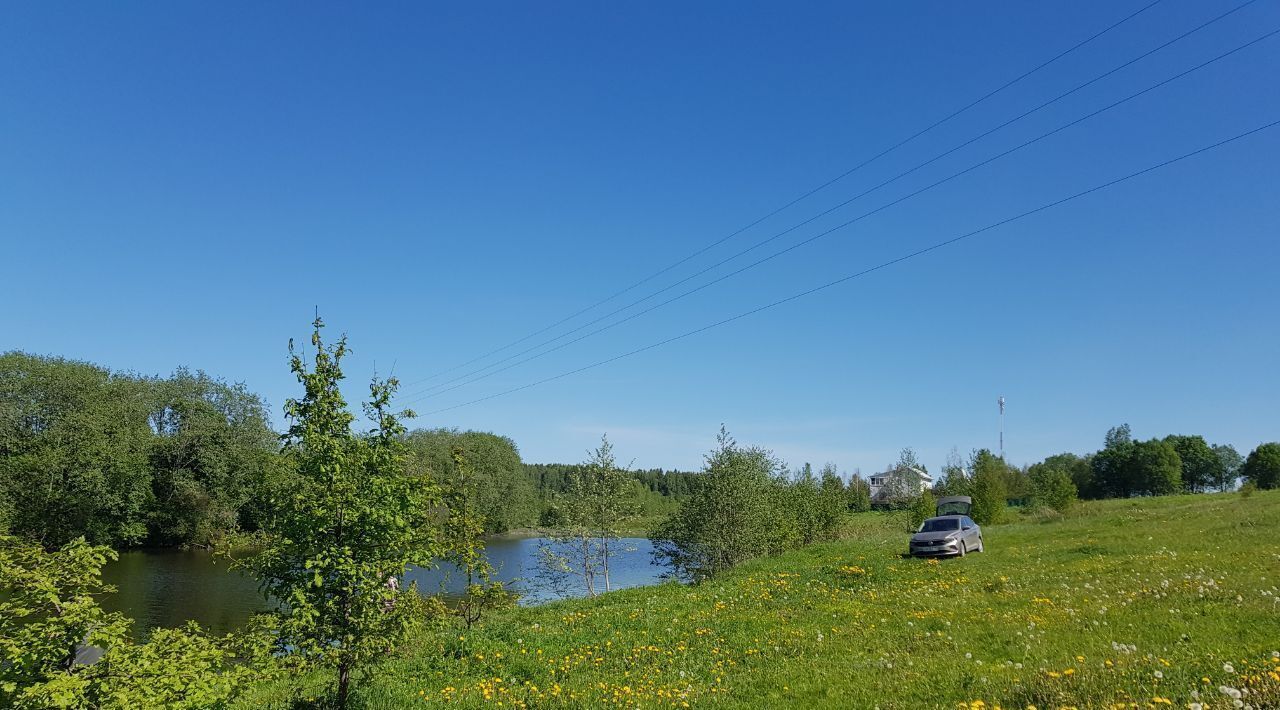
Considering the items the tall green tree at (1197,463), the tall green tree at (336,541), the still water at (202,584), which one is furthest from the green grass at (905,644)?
the tall green tree at (1197,463)

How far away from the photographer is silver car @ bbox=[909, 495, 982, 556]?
1120 inches

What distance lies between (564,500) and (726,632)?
26210 millimetres

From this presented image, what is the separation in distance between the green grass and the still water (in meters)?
7.35

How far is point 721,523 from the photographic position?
35875mm

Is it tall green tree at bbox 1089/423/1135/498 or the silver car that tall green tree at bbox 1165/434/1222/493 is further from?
the silver car

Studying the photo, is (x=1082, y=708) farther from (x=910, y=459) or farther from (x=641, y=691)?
(x=910, y=459)

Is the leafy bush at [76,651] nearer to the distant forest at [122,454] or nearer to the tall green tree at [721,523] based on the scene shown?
the tall green tree at [721,523]

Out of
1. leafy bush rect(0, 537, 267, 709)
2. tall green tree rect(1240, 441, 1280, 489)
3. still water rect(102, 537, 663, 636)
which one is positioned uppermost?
leafy bush rect(0, 537, 267, 709)

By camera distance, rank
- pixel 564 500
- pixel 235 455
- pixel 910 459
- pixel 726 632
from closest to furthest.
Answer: pixel 726 632 → pixel 564 500 → pixel 235 455 → pixel 910 459

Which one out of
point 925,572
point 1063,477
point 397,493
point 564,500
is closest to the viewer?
point 397,493

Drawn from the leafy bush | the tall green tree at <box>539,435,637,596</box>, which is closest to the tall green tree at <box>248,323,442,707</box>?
the leafy bush

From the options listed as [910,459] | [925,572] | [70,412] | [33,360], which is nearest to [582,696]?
[925,572]

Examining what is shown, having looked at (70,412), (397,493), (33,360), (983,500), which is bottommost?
(983,500)

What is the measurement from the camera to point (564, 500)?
134ft
